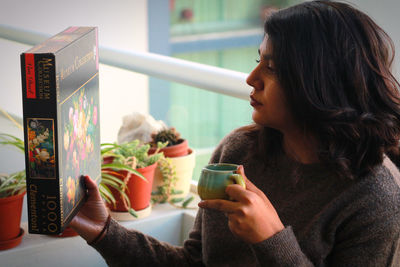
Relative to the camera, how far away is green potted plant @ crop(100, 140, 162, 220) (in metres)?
1.55

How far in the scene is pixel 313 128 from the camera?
1.13 metres

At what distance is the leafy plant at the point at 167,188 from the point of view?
1.76 metres

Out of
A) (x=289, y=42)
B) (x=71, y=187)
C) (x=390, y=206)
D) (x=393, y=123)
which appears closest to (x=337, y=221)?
(x=390, y=206)

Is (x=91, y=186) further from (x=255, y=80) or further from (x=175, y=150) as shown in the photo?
(x=175, y=150)

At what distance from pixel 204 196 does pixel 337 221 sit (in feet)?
1.00

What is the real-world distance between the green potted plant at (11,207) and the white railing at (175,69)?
0.53 m

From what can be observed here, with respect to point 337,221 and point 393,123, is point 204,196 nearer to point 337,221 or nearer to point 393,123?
point 337,221

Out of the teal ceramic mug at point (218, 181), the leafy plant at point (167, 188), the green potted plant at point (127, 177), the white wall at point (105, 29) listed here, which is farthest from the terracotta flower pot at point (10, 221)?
the white wall at point (105, 29)

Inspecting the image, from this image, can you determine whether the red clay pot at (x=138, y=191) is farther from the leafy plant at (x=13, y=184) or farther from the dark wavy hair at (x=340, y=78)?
the dark wavy hair at (x=340, y=78)

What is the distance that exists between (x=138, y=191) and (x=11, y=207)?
1.35ft

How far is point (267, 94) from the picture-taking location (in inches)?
42.6

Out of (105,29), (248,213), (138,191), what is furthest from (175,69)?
(105,29)

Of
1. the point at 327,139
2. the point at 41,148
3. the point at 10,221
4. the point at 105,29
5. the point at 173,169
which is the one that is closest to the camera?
the point at 41,148

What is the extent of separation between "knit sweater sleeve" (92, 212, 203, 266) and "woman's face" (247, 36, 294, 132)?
0.40 metres
